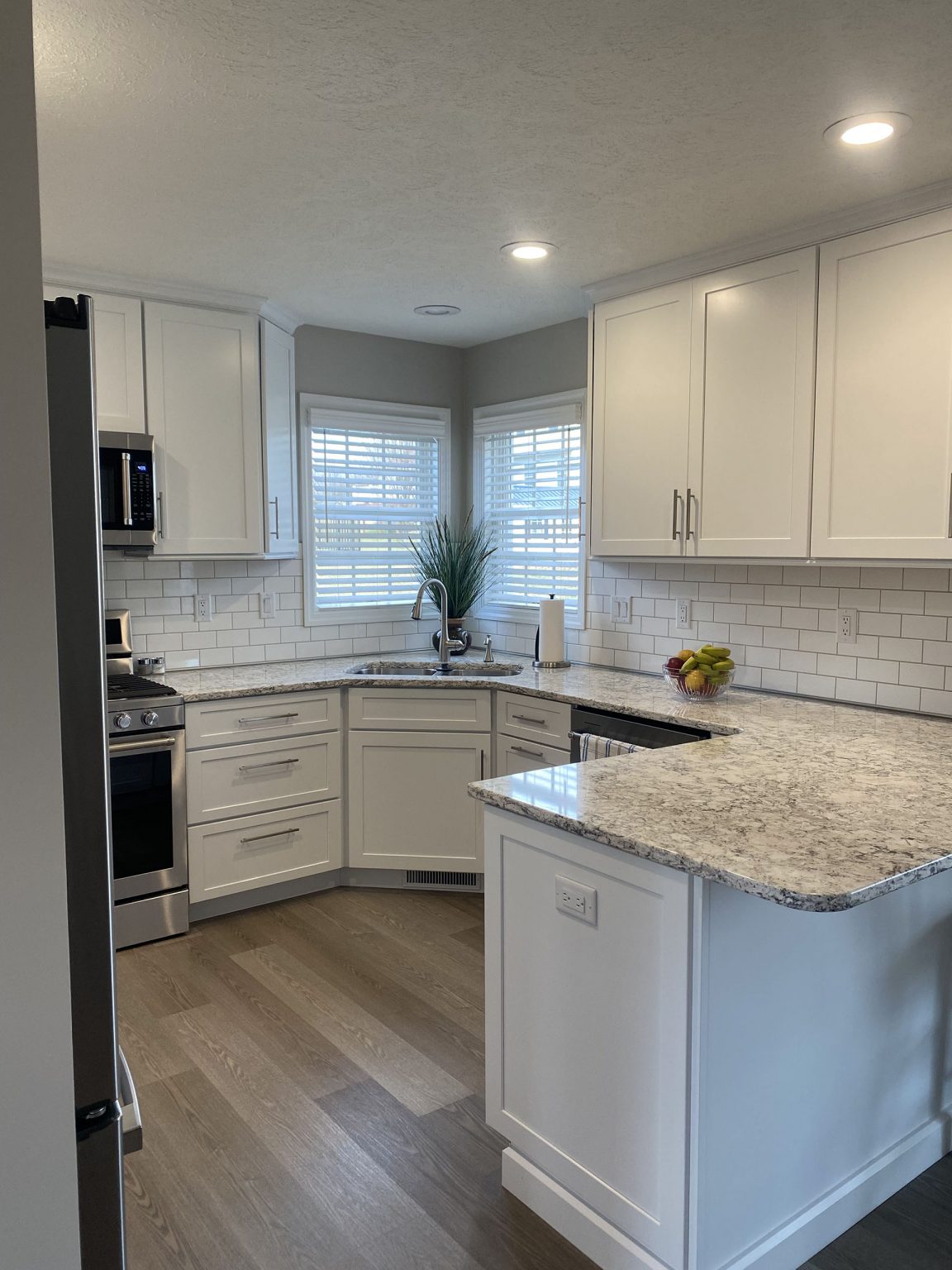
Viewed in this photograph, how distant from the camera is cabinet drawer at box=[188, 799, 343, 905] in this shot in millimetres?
3629

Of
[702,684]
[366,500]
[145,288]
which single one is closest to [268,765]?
[366,500]

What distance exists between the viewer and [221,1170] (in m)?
2.21

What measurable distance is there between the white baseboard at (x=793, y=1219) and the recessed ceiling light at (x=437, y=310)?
10.6 feet

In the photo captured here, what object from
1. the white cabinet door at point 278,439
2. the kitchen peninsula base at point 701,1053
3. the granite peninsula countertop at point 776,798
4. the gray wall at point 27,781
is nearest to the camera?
the gray wall at point 27,781

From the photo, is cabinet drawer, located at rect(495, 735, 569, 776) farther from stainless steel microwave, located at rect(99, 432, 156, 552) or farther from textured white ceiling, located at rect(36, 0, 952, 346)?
textured white ceiling, located at rect(36, 0, 952, 346)

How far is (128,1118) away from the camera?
4.26ft

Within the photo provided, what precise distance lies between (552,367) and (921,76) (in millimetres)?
2462

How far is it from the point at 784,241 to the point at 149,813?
2954 mm

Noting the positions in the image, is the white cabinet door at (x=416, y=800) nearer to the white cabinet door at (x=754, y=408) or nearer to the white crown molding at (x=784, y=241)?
the white cabinet door at (x=754, y=408)

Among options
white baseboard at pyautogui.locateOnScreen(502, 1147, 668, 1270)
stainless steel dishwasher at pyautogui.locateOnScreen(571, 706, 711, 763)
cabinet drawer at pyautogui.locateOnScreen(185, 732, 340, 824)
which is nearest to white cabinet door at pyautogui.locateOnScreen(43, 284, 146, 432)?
cabinet drawer at pyautogui.locateOnScreen(185, 732, 340, 824)

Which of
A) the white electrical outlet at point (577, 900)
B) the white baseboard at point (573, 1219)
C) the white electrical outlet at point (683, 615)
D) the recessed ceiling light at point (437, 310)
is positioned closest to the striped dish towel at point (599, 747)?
the white electrical outlet at point (683, 615)

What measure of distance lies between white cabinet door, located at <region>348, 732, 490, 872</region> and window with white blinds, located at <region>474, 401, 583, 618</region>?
967 millimetres

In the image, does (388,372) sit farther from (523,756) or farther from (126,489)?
(523,756)

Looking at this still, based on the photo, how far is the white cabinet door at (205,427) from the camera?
143 inches
